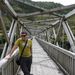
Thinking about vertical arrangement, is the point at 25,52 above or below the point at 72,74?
above

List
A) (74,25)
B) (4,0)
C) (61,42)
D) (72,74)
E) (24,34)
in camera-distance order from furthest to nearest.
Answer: (74,25), (61,42), (4,0), (72,74), (24,34)

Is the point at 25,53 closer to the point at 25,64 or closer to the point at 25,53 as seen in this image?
the point at 25,53

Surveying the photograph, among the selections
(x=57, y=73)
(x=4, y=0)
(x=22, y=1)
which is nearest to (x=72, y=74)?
(x=57, y=73)

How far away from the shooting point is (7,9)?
2148 cm

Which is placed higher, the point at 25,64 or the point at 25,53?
the point at 25,53

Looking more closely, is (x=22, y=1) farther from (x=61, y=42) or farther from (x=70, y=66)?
(x=61, y=42)

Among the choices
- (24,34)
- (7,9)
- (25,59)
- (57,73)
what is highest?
(7,9)

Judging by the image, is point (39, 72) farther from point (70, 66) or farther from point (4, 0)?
point (4, 0)

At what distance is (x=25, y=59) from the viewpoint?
1116 centimetres

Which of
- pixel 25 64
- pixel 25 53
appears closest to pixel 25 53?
pixel 25 53

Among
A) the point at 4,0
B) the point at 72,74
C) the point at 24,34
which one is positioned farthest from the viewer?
the point at 4,0

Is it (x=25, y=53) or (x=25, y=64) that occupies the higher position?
(x=25, y=53)

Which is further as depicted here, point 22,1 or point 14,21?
point 14,21

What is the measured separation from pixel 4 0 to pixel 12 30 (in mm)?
9883
